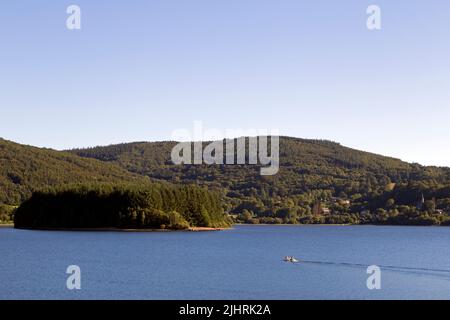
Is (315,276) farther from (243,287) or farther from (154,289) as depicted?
(154,289)

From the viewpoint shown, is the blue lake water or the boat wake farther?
the boat wake

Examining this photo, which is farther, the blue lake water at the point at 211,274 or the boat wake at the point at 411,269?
the boat wake at the point at 411,269

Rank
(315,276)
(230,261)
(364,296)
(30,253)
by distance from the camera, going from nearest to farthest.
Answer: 1. (364,296)
2. (315,276)
3. (230,261)
4. (30,253)

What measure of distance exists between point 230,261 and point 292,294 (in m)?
40.9

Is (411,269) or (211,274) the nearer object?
(211,274)

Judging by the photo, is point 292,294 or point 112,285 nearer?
point 292,294

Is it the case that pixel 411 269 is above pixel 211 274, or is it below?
above

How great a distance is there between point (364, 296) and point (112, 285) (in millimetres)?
24145

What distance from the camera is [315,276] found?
8331cm
